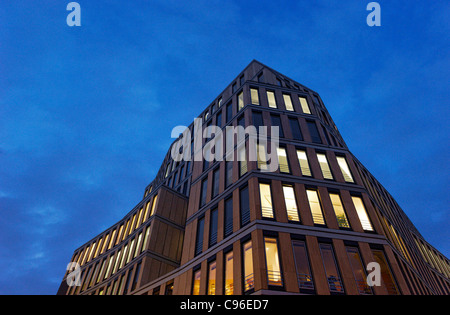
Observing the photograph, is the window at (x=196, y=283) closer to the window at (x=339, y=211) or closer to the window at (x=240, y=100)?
the window at (x=339, y=211)

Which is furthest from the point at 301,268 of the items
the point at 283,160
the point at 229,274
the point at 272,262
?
the point at 283,160

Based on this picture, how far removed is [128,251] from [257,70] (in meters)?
28.5

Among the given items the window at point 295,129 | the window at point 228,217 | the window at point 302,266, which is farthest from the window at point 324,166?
the window at point 228,217

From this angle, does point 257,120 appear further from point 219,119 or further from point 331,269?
point 331,269

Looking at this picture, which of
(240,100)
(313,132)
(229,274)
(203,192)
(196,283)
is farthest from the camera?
(240,100)

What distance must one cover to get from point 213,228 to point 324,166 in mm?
11107

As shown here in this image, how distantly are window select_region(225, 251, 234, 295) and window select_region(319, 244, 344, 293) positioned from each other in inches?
241

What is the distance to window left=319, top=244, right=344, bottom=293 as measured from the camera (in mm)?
17000

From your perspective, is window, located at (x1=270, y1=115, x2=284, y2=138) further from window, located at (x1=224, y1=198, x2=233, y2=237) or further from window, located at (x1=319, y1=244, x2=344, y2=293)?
window, located at (x1=319, y1=244, x2=344, y2=293)

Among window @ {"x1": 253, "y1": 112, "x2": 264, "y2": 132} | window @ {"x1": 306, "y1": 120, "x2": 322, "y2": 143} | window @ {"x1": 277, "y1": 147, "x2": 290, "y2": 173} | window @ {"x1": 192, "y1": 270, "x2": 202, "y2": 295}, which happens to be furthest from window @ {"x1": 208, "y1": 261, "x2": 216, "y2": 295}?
window @ {"x1": 306, "y1": 120, "x2": 322, "y2": 143}

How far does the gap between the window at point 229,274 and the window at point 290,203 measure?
512 cm

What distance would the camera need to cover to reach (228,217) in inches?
896
